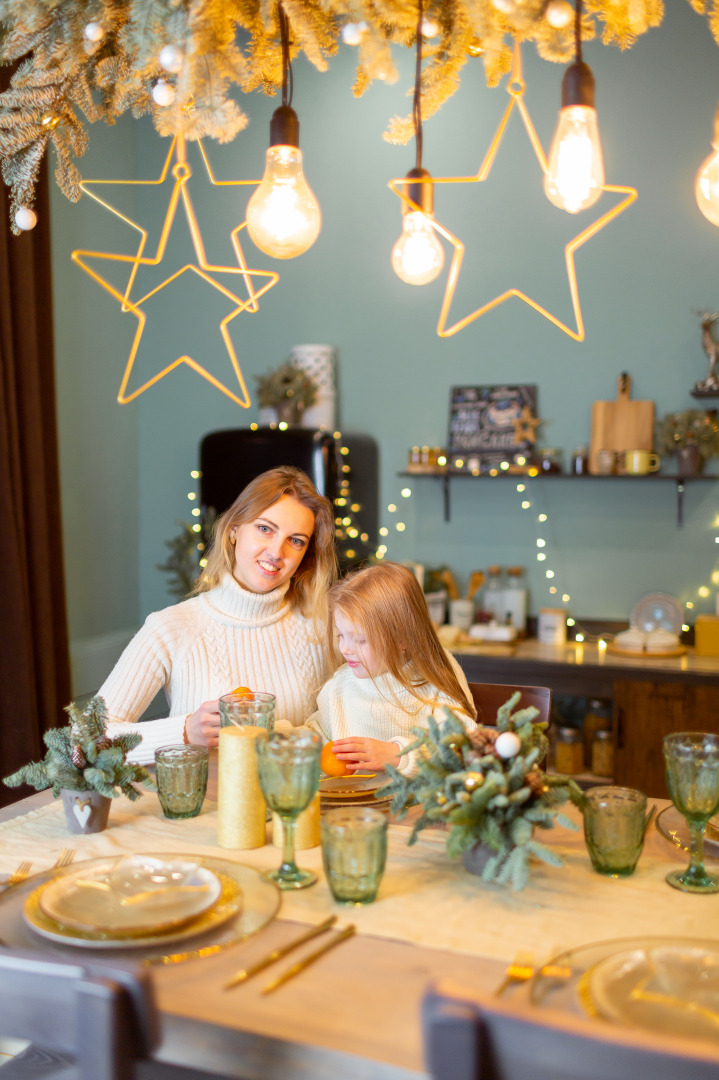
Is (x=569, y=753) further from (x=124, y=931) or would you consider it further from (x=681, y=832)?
(x=124, y=931)

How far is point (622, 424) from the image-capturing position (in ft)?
12.2

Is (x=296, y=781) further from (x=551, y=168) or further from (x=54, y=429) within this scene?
(x=54, y=429)

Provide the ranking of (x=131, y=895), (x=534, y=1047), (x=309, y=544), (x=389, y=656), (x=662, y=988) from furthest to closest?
1. (x=309, y=544)
2. (x=389, y=656)
3. (x=131, y=895)
4. (x=662, y=988)
5. (x=534, y=1047)

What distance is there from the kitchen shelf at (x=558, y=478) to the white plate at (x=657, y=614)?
0.31 meters

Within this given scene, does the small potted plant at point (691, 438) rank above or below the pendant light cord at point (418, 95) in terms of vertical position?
below

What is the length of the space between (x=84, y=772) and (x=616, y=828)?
2.56 feet

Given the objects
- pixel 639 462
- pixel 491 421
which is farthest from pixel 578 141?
pixel 491 421

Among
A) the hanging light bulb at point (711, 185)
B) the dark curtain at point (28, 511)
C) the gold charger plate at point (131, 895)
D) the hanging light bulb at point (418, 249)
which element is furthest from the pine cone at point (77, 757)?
the dark curtain at point (28, 511)

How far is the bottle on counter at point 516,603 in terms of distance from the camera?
385cm

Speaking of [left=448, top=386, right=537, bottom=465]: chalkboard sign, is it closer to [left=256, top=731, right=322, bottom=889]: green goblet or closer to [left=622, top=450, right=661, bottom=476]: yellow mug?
[left=622, top=450, right=661, bottom=476]: yellow mug

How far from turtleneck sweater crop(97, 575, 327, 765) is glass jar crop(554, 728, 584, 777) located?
165cm

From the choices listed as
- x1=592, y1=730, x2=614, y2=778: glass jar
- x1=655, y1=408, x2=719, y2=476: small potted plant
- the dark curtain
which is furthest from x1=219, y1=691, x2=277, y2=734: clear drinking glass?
x1=655, y1=408, x2=719, y2=476: small potted plant

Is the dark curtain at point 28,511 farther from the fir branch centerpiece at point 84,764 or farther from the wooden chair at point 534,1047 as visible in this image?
the wooden chair at point 534,1047

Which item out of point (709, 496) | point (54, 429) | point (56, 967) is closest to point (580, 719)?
point (709, 496)
